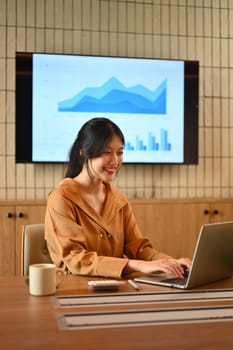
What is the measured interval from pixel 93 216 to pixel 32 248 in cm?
30

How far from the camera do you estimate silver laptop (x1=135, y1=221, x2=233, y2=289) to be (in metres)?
1.68

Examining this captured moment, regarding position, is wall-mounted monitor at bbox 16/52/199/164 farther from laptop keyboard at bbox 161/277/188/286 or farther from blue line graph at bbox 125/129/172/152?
laptop keyboard at bbox 161/277/188/286

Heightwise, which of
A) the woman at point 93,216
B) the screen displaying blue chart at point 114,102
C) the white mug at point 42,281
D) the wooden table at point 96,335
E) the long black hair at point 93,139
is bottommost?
the wooden table at point 96,335

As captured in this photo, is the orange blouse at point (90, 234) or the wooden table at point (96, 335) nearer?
the wooden table at point (96, 335)

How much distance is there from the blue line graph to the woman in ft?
5.19

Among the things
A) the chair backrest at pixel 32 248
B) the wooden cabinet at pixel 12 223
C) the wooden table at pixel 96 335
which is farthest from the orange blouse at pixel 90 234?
the wooden cabinet at pixel 12 223

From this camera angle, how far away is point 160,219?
3814mm

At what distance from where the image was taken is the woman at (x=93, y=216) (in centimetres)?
201

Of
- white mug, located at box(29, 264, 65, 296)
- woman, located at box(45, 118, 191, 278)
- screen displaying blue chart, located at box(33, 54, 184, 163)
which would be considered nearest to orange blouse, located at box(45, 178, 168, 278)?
woman, located at box(45, 118, 191, 278)

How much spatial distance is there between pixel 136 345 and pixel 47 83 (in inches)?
115

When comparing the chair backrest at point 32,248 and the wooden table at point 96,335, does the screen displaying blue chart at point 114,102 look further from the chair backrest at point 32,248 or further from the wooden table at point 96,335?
the wooden table at point 96,335

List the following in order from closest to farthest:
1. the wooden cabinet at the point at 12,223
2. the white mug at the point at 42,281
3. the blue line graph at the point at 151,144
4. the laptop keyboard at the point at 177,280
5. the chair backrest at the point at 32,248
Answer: the white mug at the point at 42,281 < the laptop keyboard at the point at 177,280 < the chair backrest at the point at 32,248 < the wooden cabinet at the point at 12,223 < the blue line graph at the point at 151,144

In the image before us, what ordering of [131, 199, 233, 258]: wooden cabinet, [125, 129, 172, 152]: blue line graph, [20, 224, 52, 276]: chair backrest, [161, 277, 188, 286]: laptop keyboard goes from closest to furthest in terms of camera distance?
[161, 277, 188, 286]: laptop keyboard
[20, 224, 52, 276]: chair backrest
[131, 199, 233, 258]: wooden cabinet
[125, 129, 172, 152]: blue line graph

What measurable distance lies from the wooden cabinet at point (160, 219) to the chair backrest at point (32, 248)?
4.50 ft
